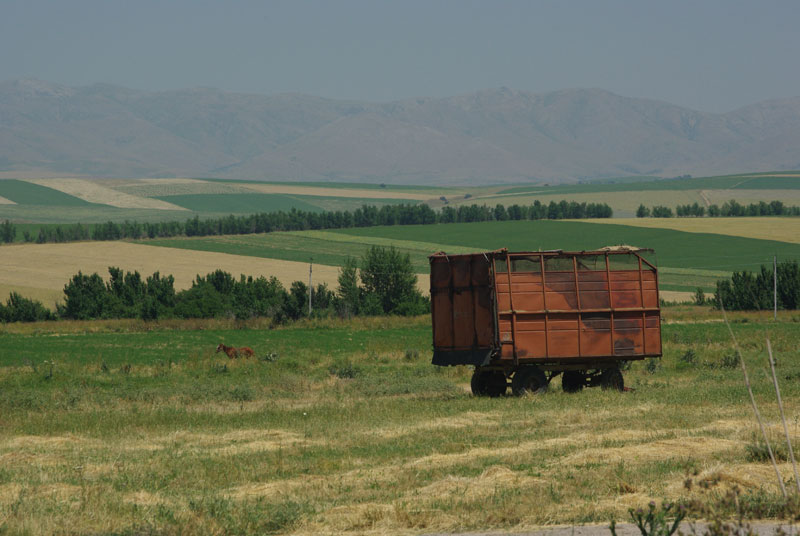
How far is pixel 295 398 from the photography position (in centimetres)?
2686

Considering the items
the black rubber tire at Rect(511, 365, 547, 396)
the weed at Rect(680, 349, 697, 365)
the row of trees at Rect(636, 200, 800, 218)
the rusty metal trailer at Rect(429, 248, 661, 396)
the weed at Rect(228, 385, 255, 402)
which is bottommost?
the weed at Rect(680, 349, 697, 365)

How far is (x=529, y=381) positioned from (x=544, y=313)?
1781mm

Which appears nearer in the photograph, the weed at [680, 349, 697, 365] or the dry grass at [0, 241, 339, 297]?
the weed at [680, 349, 697, 365]

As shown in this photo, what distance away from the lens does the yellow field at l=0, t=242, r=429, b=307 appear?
89.3 metres

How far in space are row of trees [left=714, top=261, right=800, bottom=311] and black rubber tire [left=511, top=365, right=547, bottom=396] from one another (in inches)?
1868

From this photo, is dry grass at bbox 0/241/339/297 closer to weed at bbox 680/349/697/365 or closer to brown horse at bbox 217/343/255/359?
brown horse at bbox 217/343/255/359

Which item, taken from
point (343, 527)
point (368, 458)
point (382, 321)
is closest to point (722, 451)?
point (368, 458)

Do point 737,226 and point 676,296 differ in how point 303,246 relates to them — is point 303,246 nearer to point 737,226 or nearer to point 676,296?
point 737,226

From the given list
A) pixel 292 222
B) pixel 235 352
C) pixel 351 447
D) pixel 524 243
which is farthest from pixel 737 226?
pixel 351 447

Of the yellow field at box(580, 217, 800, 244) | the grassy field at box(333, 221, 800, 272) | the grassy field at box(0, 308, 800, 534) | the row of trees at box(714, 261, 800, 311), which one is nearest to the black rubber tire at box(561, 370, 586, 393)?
the grassy field at box(0, 308, 800, 534)

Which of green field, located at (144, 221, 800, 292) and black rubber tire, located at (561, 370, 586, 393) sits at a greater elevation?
green field, located at (144, 221, 800, 292)

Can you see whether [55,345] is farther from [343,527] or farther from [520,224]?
[520,224]

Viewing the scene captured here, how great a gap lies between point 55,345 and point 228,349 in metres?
14.0

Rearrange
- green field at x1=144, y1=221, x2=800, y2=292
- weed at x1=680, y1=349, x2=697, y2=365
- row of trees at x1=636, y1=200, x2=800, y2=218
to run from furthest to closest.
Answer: row of trees at x1=636, y1=200, x2=800, y2=218 → green field at x1=144, y1=221, x2=800, y2=292 → weed at x1=680, y1=349, x2=697, y2=365
